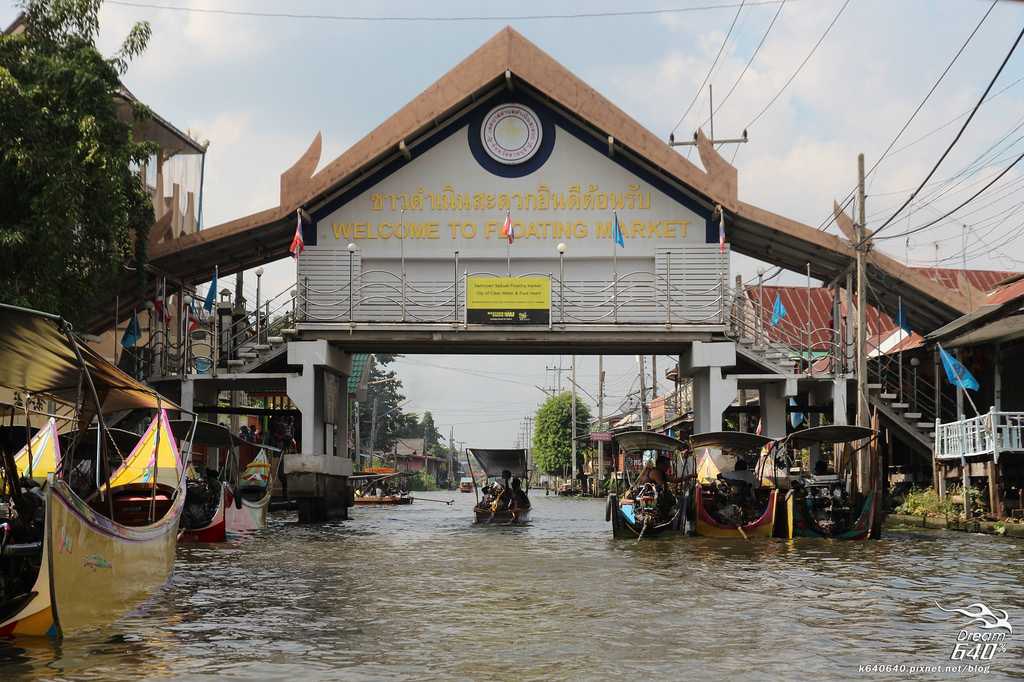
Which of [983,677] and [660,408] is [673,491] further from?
[660,408]

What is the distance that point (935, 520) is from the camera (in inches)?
1148

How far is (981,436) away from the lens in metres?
27.2

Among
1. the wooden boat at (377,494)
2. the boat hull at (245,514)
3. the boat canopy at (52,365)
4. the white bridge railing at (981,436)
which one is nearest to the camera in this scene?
Result: the boat canopy at (52,365)

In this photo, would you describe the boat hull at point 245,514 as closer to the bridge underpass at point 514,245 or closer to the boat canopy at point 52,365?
the bridge underpass at point 514,245

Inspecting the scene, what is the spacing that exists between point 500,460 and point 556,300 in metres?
9.09

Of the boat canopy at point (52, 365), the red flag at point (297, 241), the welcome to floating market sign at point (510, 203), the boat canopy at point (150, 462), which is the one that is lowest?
the boat canopy at point (150, 462)

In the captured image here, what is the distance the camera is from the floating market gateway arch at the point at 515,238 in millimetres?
31859

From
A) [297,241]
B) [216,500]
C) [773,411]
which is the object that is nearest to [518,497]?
[773,411]

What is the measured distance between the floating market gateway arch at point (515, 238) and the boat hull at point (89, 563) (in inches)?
751

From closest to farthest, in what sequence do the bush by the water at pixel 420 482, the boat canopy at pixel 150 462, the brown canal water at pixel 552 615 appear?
the brown canal water at pixel 552 615 < the boat canopy at pixel 150 462 < the bush by the water at pixel 420 482

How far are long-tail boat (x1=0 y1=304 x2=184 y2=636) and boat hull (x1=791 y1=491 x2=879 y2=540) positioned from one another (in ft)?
49.3

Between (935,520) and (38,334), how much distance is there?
77.5 feet

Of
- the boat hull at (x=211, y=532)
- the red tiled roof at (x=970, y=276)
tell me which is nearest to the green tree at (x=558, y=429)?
the red tiled roof at (x=970, y=276)

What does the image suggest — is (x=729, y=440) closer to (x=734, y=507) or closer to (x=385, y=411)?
(x=734, y=507)
